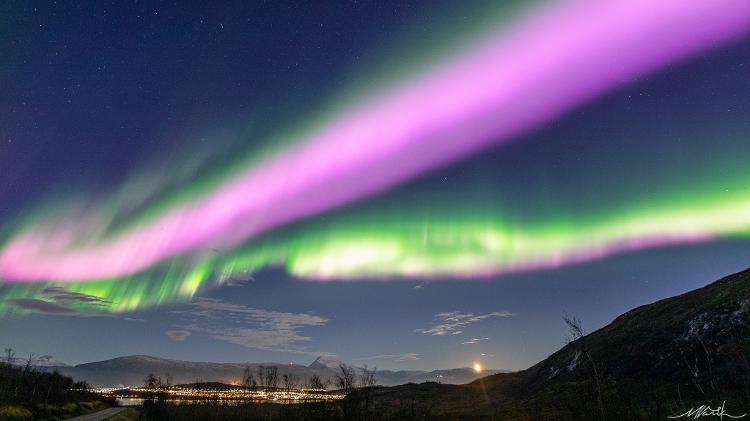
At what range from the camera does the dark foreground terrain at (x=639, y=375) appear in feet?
233

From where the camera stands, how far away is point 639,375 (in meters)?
100

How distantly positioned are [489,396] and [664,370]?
7882 centimetres

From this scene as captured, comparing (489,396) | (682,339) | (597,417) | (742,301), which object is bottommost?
(489,396)

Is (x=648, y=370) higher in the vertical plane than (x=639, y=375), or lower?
higher

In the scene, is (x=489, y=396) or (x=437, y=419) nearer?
(x=437, y=419)

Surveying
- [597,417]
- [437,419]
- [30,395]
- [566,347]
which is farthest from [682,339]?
[30,395]

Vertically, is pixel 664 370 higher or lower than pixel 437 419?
higher

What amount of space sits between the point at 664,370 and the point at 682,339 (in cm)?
967

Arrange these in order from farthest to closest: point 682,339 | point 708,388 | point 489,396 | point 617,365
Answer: point 489,396, point 617,365, point 682,339, point 708,388

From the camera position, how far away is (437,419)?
113m

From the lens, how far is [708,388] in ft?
245

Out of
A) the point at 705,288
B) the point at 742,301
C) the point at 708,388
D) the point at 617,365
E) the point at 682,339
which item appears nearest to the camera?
the point at 708,388

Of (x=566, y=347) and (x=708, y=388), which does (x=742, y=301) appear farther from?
(x=566, y=347)

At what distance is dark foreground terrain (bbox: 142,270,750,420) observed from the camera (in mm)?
70938
